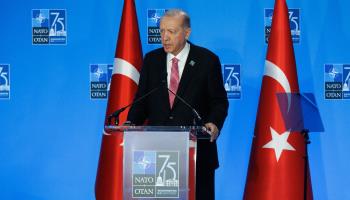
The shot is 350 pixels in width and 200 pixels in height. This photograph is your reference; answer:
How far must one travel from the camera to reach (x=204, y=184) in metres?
3.70

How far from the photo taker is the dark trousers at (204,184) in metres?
3.67

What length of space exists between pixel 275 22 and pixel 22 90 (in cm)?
227

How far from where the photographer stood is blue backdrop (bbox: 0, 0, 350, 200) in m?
5.18

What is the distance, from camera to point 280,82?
4.72m

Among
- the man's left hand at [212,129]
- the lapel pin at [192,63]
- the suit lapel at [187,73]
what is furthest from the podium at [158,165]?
the lapel pin at [192,63]

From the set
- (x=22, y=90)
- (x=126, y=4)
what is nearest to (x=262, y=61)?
(x=126, y=4)

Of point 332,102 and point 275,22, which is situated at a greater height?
point 275,22

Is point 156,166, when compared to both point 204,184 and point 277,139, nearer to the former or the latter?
point 204,184

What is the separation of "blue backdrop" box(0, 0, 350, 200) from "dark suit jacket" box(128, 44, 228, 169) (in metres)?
1.42

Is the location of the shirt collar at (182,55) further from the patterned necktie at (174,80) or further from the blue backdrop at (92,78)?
the blue backdrop at (92,78)

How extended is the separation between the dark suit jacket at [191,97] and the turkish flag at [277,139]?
3.23 ft

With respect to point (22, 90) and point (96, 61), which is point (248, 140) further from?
point (22, 90)

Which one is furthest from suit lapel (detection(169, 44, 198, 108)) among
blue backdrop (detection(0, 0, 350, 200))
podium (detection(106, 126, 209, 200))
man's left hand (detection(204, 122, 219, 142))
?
blue backdrop (detection(0, 0, 350, 200))

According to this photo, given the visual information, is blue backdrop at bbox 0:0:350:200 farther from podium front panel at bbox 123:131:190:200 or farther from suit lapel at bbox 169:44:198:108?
podium front panel at bbox 123:131:190:200
